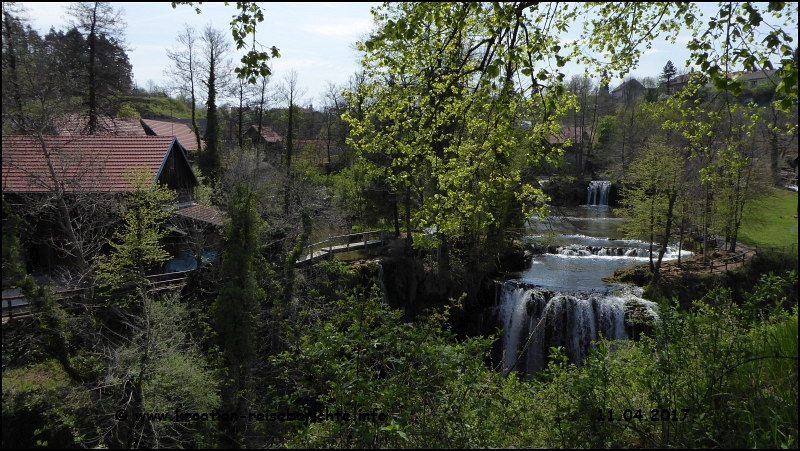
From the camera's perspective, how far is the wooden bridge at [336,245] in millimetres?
18422

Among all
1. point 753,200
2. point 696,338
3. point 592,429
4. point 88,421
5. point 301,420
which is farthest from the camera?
point 753,200

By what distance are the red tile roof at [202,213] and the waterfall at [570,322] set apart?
1166cm

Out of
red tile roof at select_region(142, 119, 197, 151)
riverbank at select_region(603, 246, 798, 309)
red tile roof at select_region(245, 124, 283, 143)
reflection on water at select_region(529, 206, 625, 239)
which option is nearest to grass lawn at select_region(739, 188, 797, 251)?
riverbank at select_region(603, 246, 798, 309)

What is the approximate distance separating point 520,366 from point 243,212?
11140 mm

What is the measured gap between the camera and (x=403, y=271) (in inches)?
777

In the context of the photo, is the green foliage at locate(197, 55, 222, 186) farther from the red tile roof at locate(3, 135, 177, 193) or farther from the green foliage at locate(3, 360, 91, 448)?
the green foliage at locate(3, 360, 91, 448)

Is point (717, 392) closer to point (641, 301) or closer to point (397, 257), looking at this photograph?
point (641, 301)

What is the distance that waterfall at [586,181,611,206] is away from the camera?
4034 centimetres

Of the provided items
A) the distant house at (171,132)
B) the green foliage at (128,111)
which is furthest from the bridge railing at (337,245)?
the green foliage at (128,111)

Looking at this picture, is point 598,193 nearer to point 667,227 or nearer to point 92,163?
point 667,227

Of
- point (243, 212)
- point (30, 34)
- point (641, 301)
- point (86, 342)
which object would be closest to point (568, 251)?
point (641, 301)

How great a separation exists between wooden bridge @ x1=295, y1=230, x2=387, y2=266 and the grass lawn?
59.0 ft

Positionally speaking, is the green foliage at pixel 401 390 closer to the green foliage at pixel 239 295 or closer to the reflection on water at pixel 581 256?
the green foliage at pixel 239 295

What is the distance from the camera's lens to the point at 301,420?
429cm
